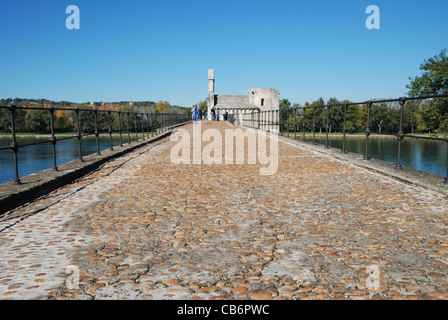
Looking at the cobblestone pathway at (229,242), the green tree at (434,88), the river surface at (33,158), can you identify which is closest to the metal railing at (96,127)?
the cobblestone pathway at (229,242)

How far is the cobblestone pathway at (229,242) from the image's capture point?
2.56 meters

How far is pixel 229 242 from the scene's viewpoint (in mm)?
3461

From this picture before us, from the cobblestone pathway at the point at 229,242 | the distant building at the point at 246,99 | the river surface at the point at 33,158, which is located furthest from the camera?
the distant building at the point at 246,99

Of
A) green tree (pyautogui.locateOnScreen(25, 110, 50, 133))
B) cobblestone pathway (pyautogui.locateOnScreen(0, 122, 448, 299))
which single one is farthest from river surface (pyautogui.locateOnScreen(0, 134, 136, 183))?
cobblestone pathway (pyautogui.locateOnScreen(0, 122, 448, 299))

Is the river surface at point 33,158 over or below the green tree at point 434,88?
below

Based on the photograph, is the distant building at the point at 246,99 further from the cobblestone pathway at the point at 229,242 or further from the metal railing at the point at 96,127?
the cobblestone pathway at the point at 229,242

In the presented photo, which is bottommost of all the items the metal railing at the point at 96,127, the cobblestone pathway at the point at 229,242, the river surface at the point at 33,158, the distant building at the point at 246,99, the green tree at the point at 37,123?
the river surface at the point at 33,158

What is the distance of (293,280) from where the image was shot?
2664 millimetres

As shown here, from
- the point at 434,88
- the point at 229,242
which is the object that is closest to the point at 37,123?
the point at 434,88

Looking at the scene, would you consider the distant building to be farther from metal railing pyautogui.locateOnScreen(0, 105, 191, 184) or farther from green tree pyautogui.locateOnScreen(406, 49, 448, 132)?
metal railing pyautogui.locateOnScreen(0, 105, 191, 184)

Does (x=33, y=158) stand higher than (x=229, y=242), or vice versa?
(x=229, y=242)

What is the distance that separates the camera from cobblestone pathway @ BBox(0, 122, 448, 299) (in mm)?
2557

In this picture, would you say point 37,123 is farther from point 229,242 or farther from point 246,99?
point 229,242

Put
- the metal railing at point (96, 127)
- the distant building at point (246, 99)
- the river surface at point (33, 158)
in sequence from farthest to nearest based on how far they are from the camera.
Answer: the distant building at point (246, 99) < the river surface at point (33, 158) < the metal railing at point (96, 127)
